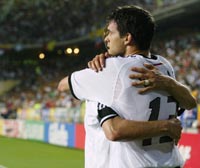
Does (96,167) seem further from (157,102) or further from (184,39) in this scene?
(184,39)

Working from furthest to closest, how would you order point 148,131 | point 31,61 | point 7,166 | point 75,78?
point 31,61, point 7,166, point 75,78, point 148,131

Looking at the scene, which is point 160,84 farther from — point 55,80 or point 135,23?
point 55,80

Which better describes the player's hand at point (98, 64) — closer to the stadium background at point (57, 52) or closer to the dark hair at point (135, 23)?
the dark hair at point (135, 23)

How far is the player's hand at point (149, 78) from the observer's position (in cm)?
226

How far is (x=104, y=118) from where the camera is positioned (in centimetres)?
223

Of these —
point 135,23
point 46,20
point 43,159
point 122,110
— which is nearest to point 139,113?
point 122,110

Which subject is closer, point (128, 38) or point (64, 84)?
point (128, 38)

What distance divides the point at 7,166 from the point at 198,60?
1093 cm

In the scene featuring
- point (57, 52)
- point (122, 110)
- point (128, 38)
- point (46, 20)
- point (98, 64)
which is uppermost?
point (46, 20)

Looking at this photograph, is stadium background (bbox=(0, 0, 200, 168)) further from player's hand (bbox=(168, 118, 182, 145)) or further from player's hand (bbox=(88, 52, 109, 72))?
player's hand (bbox=(88, 52, 109, 72))

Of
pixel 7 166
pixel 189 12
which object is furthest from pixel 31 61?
pixel 7 166

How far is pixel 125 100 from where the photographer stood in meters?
2.23

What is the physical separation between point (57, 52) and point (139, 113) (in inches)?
1134

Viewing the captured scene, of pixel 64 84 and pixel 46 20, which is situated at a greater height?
pixel 46 20
